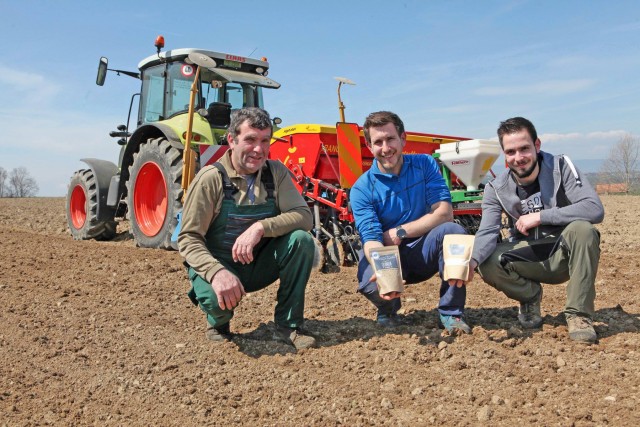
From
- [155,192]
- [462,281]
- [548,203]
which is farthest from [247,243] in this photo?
[155,192]

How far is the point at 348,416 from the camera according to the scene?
7.49 ft

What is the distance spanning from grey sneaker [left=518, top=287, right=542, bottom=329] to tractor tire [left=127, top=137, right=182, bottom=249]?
12.6 ft

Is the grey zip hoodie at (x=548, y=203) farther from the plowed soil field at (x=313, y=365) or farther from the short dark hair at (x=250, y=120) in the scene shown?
the short dark hair at (x=250, y=120)

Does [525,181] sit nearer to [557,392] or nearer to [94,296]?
[557,392]

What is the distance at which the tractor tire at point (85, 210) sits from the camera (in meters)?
8.05

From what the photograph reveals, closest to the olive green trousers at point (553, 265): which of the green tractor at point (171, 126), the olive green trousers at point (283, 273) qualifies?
the olive green trousers at point (283, 273)

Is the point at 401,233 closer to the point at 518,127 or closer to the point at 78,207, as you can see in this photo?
the point at 518,127

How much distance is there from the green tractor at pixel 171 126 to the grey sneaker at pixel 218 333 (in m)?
2.92

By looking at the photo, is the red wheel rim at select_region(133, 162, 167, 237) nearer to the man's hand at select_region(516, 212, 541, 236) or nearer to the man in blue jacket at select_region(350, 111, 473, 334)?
the man in blue jacket at select_region(350, 111, 473, 334)

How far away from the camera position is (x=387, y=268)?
298 centimetres

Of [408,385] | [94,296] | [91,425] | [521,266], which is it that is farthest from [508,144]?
[94,296]

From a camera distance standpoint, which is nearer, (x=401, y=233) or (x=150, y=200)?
(x=401, y=233)

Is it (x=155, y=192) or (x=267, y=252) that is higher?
(x=155, y=192)

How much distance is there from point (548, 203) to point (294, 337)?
150 centimetres
